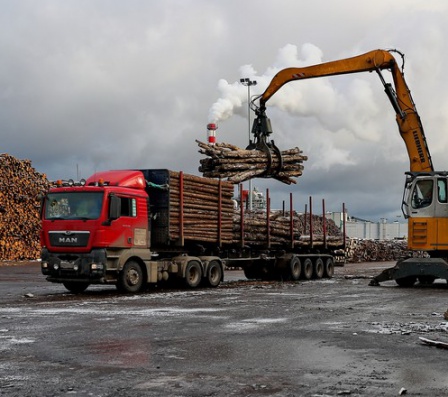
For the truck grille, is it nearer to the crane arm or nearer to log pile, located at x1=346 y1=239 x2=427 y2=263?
the crane arm

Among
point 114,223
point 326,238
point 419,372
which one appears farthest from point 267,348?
point 326,238

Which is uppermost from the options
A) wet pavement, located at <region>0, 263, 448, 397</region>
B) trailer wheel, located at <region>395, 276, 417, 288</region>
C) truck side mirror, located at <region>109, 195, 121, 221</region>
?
truck side mirror, located at <region>109, 195, 121, 221</region>

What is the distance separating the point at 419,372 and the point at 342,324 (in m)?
4.27

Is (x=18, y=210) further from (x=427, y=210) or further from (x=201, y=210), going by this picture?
(x=427, y=210)

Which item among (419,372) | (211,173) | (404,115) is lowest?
(419,372)

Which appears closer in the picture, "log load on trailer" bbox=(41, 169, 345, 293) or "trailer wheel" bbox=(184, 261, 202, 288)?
"log load on trailer" bbox=(41, 169, 345, 293)

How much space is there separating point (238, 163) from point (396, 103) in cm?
597

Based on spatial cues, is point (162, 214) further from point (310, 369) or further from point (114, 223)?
point (310, 369)

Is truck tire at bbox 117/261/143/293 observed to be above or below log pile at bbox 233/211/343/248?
below

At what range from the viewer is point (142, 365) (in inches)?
311

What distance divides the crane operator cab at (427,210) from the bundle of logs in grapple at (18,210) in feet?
68.0

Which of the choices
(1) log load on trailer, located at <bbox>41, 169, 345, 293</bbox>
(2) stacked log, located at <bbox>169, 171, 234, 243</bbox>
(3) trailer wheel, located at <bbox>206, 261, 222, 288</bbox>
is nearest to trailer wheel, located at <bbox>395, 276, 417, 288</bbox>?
(1) log load on trailer, located at <bbox>41, 169, 345, 293</bbox>

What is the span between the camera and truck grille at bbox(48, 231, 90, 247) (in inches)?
709

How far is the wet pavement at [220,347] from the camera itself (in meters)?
6.86
